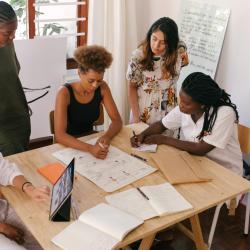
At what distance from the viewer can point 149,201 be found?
157cm

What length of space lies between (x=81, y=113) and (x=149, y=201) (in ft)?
3.02

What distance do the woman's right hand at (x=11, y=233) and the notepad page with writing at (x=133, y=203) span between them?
43 cm

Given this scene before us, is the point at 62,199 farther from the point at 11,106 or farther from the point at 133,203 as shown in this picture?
the point at 11,106

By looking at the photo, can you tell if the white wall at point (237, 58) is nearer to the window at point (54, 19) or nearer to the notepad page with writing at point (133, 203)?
the window at point (54, 19)

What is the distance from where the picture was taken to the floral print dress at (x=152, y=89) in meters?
2.55

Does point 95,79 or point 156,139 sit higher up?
point 95,79

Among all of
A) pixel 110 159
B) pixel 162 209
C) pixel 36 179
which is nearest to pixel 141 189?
pixel 162 209

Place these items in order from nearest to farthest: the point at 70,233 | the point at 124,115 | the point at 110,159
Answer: the point at 70,233
the point at 110,159
the point at 124,115

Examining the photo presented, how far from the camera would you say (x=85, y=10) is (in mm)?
3416

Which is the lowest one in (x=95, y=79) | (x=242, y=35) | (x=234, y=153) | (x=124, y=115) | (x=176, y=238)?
(x=176, y=238)

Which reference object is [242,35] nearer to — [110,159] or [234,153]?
[234,153]

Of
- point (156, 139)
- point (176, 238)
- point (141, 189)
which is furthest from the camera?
point (176, 238)

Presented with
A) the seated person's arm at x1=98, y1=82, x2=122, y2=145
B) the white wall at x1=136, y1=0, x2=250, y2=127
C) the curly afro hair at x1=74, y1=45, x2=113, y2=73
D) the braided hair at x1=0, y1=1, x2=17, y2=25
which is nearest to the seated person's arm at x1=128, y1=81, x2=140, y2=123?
the seated person's arm at x1=98, y1=82, x2=122, y2=145

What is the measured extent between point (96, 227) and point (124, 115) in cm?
225
